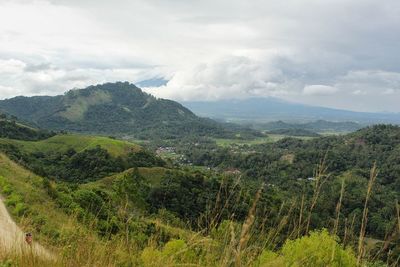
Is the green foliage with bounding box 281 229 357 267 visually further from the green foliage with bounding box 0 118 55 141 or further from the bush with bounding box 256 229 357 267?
the green foliage with bounding box 0 118 55 141

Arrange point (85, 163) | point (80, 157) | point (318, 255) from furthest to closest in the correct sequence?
point (80, 157) < point (85, 163) < point (318, 255)

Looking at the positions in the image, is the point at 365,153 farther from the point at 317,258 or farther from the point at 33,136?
the point at 317,258

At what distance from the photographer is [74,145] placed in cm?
11094

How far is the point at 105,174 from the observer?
78062 millimetres

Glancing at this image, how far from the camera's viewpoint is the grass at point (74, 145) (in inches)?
3922

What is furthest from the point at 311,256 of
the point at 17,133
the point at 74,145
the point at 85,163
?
the point at 17,133

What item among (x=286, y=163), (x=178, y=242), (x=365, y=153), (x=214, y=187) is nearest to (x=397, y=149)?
(x=365, y=153)

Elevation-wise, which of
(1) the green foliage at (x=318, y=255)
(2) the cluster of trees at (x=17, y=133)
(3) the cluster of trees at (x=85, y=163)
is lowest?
(3) the cluster of trees at (x=85, y=163)

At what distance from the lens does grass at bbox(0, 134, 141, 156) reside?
99625 millimetres

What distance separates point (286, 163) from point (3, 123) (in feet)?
273

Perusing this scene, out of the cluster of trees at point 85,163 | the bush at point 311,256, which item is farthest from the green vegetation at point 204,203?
the cluster of trees at point 85,163

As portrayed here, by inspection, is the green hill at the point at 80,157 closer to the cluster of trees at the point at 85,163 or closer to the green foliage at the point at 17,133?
the cluster of trees at the point at 85,163

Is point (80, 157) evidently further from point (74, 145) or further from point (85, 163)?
point (74, 145)

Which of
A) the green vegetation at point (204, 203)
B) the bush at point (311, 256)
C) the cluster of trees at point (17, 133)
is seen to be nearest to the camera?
the bush at point (311, 256)
